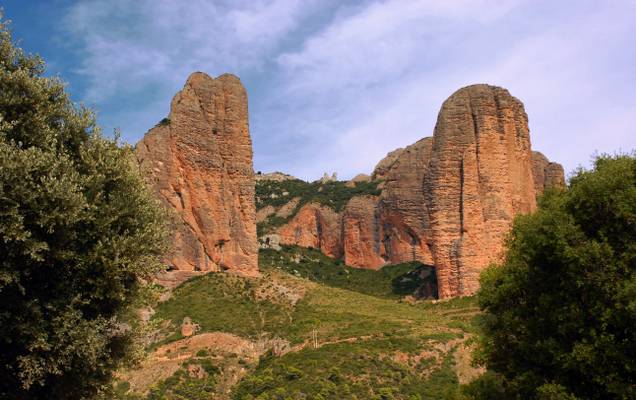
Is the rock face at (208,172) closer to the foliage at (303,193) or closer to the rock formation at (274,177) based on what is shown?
the foliage at (303,193)

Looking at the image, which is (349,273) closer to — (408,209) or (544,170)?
(408,209)

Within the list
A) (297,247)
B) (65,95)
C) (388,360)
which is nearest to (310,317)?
(388,360)

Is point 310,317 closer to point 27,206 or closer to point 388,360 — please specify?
point 388,360

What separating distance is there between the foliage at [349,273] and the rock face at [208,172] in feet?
18.6

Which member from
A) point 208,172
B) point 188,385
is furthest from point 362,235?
point 188,385

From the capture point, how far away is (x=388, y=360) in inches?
1447

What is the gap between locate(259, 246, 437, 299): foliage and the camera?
64.8 m

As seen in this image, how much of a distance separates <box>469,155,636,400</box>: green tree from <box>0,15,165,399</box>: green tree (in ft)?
32.3

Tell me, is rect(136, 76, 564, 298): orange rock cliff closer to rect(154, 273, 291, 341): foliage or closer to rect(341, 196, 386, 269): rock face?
rect(154, 273, 291, 341): foliage

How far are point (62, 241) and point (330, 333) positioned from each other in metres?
30.4

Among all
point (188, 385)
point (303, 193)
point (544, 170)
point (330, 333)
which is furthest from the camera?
point (303, 193)

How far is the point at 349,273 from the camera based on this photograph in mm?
75812

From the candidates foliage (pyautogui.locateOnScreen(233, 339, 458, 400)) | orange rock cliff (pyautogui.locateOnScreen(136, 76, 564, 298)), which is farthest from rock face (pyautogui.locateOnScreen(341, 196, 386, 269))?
foliage (pyautogui.locateOnScreen(233, 339, 458, 400))

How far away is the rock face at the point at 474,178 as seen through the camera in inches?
2254
